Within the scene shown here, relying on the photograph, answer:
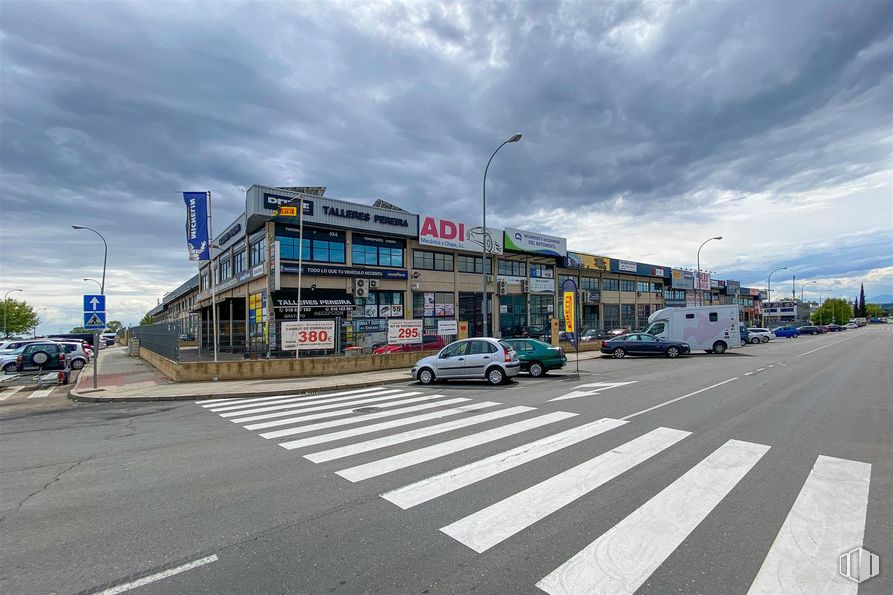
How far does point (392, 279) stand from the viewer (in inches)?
1288

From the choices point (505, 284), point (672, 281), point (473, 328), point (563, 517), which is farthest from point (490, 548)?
point (672, 281)

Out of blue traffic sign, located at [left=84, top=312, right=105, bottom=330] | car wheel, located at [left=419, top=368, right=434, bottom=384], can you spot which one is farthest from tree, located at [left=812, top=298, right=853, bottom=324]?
blue traffic sign, located at [left=84, top=312, right=105, bottom=330]

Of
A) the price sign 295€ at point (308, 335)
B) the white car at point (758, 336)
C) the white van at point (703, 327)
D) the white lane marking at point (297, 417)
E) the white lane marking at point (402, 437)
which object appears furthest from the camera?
the white car at point (758, 336)

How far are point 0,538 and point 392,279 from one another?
94.8 ft

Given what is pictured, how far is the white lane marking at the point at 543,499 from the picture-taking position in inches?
154

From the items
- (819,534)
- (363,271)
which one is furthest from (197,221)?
(819,534)

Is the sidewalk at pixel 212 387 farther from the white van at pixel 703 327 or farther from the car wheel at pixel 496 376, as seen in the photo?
the white van at pixel 703 327

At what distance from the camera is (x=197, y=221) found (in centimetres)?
1997

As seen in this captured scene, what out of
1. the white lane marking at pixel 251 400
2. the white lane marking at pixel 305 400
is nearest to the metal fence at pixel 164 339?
the white lane marking at pixel 251 400

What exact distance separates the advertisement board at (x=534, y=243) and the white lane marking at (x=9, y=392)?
3373cm

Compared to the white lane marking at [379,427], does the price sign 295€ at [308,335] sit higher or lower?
higher

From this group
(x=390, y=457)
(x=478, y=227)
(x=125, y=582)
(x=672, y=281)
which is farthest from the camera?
(x=672, y=281)

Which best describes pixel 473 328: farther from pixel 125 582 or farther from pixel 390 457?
pixel 125 582

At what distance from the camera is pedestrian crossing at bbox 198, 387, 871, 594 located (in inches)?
133
